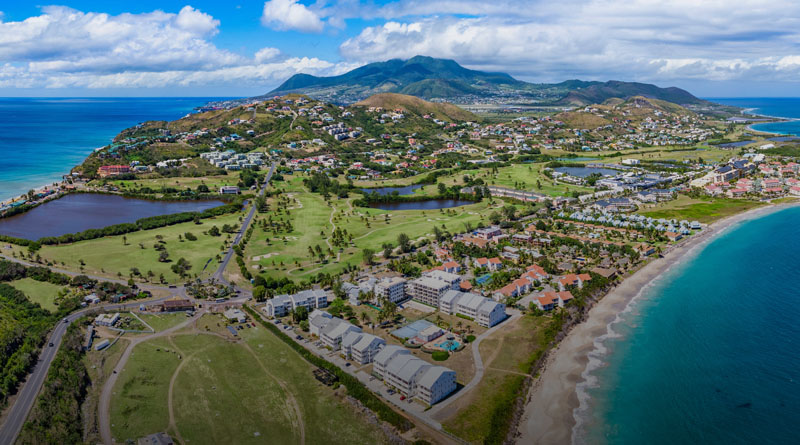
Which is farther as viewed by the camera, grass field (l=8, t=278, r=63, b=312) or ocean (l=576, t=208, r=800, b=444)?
grass field (l=8, t=278, r=63, b=312)

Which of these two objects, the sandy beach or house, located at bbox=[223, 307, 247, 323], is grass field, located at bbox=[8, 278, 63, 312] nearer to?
house, located at bbox=[223, 307, 247, 323]

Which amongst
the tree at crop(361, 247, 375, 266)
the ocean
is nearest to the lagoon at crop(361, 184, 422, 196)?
the tree at crop(361, 247, 375, 266)

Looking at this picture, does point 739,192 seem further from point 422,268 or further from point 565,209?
point 422,268

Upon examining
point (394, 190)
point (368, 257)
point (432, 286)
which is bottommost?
point (368, 257)

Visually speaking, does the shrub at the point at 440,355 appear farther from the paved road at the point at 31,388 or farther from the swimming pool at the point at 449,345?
the paved road at the point at 31,388

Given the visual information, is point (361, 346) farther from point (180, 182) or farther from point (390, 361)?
point (180, 182)

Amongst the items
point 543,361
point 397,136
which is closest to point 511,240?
point 543,361

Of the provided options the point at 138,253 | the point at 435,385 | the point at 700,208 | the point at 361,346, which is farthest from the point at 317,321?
the point at 700,208
